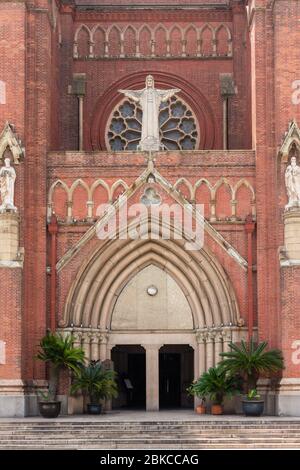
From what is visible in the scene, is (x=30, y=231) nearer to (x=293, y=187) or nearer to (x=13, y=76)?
(x=13, y=76)

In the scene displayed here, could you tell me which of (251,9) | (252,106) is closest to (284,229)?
(252,106)

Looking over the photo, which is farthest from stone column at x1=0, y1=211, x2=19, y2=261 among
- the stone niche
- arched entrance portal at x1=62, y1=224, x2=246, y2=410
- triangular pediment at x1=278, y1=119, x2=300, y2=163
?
triangular pediment at x1=278, y1=119, x2=300, y2=163

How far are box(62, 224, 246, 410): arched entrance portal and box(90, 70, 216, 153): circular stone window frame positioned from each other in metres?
5.60

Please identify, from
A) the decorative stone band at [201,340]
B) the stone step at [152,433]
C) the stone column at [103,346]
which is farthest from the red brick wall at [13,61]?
the stone step at [152,433]

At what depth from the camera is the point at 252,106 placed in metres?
32.9

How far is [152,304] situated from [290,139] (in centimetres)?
615

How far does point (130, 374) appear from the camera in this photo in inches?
1432

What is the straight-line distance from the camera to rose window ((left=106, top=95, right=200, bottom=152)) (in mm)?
36438

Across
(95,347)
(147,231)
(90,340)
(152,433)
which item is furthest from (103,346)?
(152,433)

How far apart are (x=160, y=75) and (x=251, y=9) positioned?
4.82m

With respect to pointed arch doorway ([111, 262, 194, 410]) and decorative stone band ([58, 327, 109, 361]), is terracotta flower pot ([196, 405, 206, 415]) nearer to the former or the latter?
pointed arch doorway ([111, 262, 194, 410])

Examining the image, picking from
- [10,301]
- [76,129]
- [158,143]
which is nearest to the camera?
[10,301]

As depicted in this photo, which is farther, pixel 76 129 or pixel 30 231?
pixel 76 129

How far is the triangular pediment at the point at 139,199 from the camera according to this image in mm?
31578
